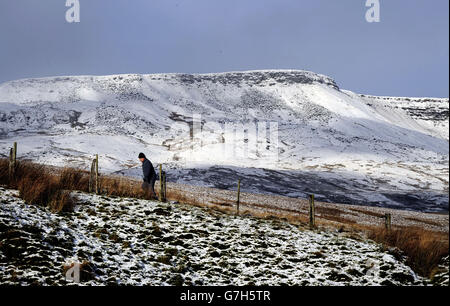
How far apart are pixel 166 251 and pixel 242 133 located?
99652 millimetres

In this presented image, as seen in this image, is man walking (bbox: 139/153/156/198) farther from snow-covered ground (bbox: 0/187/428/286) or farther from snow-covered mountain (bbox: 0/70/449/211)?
snow-covered mountain (bbox: 0/70/449/211)

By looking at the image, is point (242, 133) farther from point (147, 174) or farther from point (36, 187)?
point (36, 187)

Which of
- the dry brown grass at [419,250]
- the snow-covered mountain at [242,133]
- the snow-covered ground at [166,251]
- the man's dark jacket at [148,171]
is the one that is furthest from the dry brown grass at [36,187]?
the snow-covered mountain at [242,133]

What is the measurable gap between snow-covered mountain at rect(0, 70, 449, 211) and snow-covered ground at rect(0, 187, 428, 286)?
4086 centimetres

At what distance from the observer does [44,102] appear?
123 m

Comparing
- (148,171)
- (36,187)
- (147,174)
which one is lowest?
(36,187)

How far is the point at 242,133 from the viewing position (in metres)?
110

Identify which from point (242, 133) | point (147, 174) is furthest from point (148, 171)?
point (242, 133)

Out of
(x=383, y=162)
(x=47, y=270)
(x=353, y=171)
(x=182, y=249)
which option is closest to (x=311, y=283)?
(x=182, y=249)

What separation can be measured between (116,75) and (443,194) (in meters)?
131

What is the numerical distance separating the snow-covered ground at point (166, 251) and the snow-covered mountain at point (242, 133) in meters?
40.9

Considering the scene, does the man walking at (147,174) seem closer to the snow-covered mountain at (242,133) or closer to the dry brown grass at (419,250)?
the dry brown grass at (419,250)

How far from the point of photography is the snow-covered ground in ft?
31.1

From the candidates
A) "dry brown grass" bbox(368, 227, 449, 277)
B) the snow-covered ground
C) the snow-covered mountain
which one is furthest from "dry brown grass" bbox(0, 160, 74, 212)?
the snow-covered mountain
